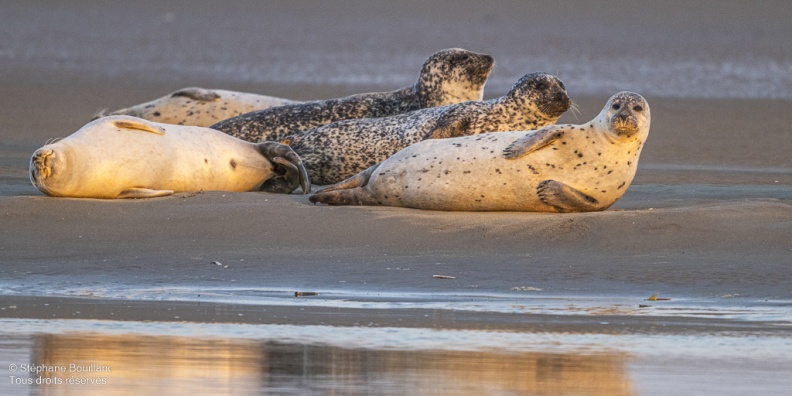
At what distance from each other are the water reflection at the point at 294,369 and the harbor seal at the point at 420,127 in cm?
512

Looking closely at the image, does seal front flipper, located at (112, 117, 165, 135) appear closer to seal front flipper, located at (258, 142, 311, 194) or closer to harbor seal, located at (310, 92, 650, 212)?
seal front flipper, located at (258, 142, 311, 194)

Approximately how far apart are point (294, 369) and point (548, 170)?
3.84m

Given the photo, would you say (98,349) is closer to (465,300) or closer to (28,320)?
(28,320)

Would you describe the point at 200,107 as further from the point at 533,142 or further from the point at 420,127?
the point at 533,142

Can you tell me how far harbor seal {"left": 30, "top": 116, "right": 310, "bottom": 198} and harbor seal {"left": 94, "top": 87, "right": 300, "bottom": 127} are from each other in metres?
3.01

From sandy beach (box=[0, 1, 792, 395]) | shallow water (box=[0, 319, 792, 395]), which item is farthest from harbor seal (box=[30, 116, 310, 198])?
shallow water (box=[0, 319, 792, 395])

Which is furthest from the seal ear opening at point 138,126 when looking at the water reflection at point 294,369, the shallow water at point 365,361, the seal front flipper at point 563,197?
the water reflection at point 294,369

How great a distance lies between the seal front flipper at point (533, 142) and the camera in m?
8.76

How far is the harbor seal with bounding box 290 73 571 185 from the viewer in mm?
10641

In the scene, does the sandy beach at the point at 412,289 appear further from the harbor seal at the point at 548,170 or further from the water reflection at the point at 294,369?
the harbor seal at the point at 548,170

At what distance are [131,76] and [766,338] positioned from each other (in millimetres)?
16519

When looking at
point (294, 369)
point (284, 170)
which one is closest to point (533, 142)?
point (284, 170)

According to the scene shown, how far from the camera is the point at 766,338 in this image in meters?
5.68

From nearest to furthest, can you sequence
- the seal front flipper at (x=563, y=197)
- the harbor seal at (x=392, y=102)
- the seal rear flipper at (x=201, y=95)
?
the seal front flipper at (x=563, y=197)
the harbor seal at (x=392, y=102)
the seal rear flipper at (x=201, y=95)
